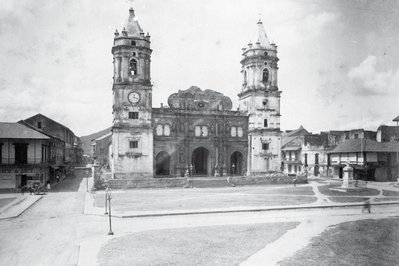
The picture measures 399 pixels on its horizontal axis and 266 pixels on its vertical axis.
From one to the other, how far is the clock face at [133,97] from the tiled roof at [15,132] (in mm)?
11522

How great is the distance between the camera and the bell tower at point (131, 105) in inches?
1708

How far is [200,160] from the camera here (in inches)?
2036

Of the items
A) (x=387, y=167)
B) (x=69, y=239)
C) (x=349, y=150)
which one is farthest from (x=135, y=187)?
(x=387, y=167)

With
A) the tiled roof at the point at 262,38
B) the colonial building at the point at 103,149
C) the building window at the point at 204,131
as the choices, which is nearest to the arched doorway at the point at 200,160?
the building window at the point at 204,131

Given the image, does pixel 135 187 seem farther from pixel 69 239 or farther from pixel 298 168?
pixel 298 168

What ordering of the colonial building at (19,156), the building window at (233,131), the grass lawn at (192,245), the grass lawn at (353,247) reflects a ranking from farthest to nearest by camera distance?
1. the building window at (233,131)
2. the colonial building at (19,156)
3. the grass lawn at (192,245)
4. the grass lawn at (353,247)

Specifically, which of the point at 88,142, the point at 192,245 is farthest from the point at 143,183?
the point at 88,142

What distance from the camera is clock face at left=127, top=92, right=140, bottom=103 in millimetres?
44097

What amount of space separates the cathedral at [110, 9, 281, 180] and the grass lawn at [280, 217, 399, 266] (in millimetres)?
30081

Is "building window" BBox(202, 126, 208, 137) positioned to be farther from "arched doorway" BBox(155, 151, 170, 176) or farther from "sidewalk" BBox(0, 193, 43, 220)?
"sidewalk" BBox(0, 193, 43, 220)

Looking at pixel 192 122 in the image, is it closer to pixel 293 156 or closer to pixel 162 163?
pixel 162 163

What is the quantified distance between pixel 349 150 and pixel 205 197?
29392 millimetres

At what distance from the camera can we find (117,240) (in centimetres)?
1572

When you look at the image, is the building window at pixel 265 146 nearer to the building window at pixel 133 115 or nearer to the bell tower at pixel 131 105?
the bell tower at pixel 131 105
